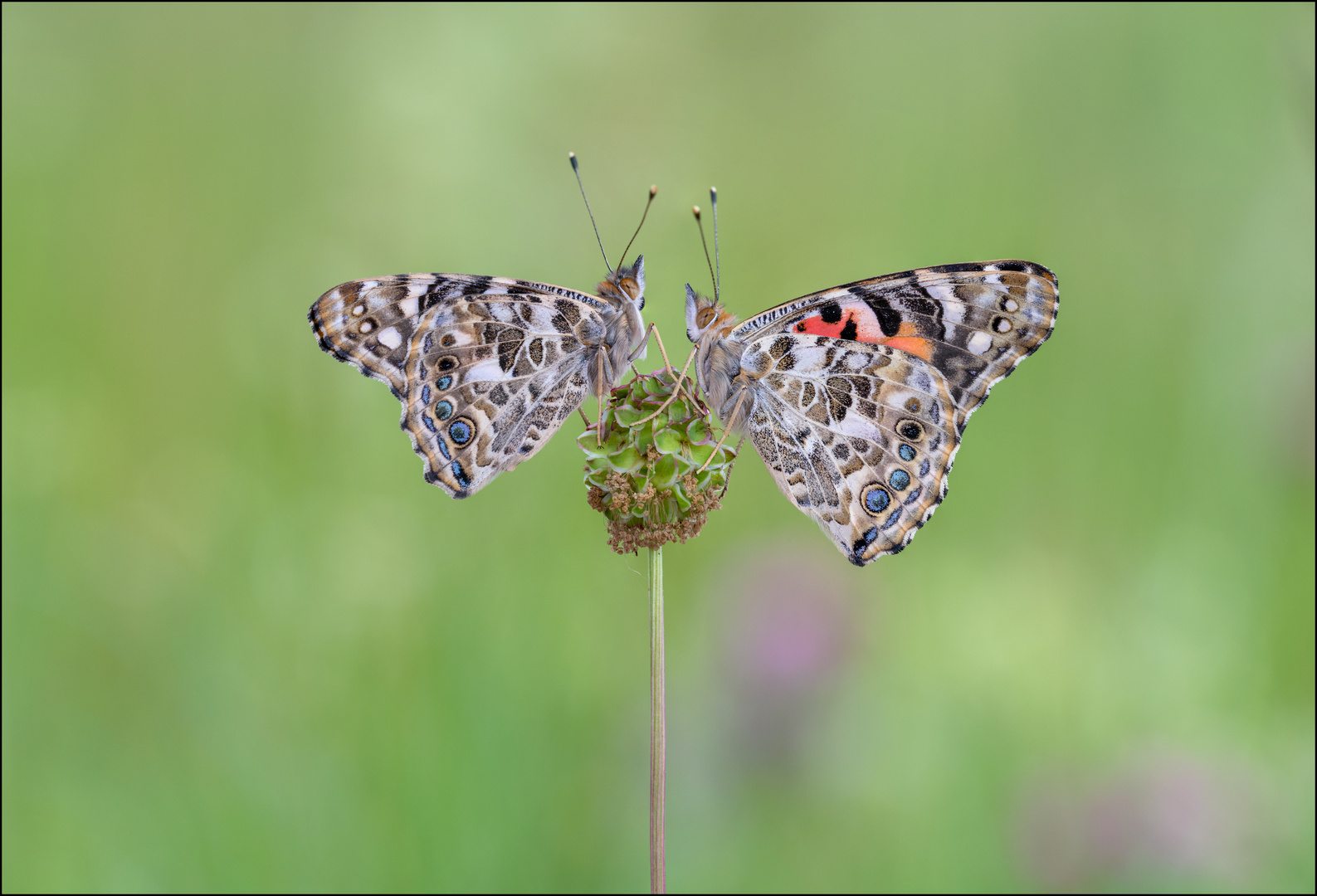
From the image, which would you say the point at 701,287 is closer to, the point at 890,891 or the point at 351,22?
the point at 890,891

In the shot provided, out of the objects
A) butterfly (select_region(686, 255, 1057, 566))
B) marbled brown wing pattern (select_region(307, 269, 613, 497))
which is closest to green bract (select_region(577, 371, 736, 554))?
butterfly (select_region(686, 255, 1057, 566))

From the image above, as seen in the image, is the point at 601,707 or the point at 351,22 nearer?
the point at 601,707

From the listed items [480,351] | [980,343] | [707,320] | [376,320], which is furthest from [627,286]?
[980,343]

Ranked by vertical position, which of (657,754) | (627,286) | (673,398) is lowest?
(657,754)

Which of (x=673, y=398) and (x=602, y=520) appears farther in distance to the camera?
(x=602, y=520)

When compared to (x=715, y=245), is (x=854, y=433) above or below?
below

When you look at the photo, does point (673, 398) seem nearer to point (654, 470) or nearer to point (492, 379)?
point (654, 470)

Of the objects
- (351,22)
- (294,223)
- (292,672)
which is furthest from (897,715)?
(351,22)
